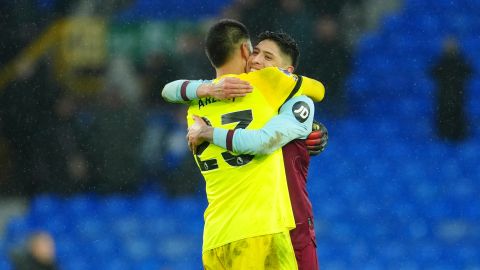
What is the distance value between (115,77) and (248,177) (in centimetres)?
278

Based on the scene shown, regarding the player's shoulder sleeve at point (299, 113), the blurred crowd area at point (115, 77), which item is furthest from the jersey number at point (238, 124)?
the blurred crowd area at point (115, 77)

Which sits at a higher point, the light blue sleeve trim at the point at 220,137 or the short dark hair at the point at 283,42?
the short dark hair at the point at 283,42

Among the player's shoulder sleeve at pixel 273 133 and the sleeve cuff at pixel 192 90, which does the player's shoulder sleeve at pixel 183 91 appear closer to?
the sleeve cuff at pixel 192 90

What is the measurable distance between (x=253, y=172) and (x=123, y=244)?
2683mm

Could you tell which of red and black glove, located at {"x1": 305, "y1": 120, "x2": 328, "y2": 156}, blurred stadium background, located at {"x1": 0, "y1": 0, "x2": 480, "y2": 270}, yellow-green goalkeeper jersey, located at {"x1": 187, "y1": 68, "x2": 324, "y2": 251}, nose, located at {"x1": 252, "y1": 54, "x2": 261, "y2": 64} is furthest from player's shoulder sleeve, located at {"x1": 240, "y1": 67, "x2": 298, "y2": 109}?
blurred stadium background, located at {"x1": 0, "y1": 0, "x2": 480, "y2": 270}

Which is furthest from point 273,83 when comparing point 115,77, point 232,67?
point 115,77

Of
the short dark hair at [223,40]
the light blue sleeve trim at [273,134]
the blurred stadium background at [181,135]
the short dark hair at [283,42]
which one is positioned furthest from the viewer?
the blurred stadium background at [181,135]

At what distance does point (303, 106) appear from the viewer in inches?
102

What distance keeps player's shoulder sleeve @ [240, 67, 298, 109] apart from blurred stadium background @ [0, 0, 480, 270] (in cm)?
249

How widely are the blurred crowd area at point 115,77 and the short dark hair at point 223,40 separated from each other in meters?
2.46

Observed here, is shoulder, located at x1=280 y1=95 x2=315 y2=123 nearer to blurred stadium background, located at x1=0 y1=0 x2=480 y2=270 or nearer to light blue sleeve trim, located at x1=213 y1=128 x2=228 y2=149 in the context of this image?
light blue sleeve trim, located at x1=213 y1=128 x2=228 y2=149

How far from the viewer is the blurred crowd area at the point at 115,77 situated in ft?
16.8

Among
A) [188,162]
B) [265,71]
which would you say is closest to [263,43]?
[265,71]

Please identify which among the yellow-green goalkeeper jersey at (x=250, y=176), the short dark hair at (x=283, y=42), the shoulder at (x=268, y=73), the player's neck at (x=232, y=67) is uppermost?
the short dark hair at (x=283, y=42)
